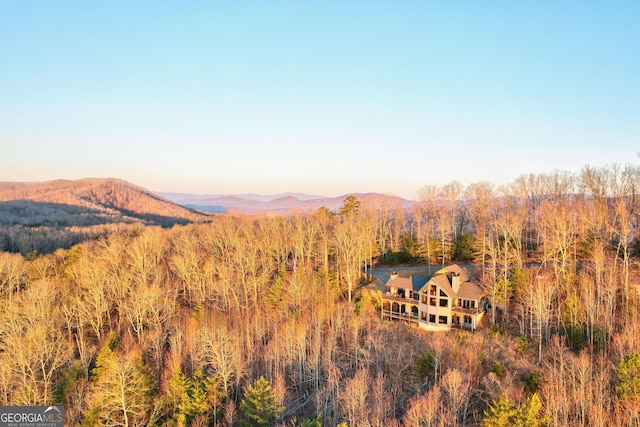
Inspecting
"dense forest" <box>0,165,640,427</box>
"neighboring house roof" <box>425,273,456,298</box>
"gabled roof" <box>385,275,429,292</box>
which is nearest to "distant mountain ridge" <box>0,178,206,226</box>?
"dense forest" <box>0,165,640,427</box>

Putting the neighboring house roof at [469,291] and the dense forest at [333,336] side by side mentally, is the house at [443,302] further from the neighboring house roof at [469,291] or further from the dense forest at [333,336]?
the dense forest at [333,336]

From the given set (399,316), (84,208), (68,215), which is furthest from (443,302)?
(84,208)

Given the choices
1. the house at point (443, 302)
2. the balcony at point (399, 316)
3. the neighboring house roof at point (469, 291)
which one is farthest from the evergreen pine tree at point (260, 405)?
the neighboring house roof at point (469, 291)

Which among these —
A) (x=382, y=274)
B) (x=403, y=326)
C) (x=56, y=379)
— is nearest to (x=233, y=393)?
(x=56, y=379)

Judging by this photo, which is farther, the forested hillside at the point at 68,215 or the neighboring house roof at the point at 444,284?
the forested hillside at the point at 68,215

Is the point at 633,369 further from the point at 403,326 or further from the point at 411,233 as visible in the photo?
the point at 411,233

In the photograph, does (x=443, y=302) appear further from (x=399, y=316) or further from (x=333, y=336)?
(x=333, y=336)
